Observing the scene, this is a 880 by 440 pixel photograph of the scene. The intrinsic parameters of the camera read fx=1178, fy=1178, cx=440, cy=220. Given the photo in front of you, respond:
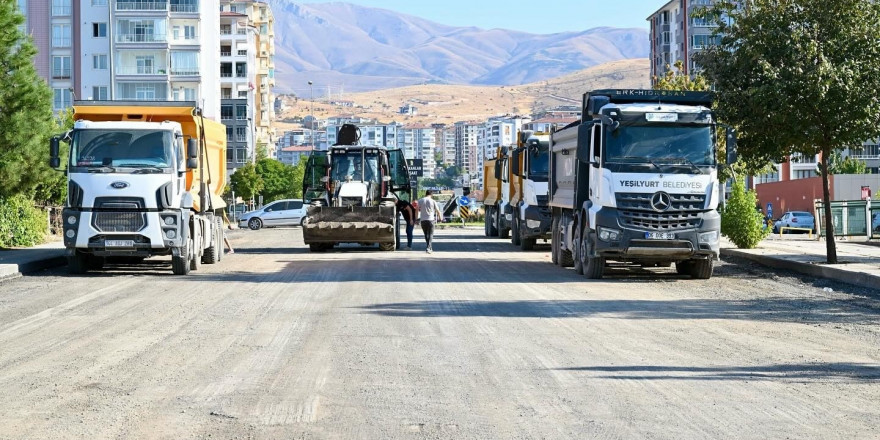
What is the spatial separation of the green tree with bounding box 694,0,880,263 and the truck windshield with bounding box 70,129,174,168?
11.2m

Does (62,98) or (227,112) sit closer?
(62,98)

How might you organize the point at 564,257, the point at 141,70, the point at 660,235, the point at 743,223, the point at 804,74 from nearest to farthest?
1. the point at 660,235
2. the point at 804,74
3. the point at 564,257
4. the point at 743,223
5. the point at 141,70

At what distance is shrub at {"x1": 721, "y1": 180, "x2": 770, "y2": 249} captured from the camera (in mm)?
30891

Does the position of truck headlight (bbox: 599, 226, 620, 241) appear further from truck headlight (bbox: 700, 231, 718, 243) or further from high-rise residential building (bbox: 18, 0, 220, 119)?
high-rise residential building (bbox: 18, 0, 220, 119)

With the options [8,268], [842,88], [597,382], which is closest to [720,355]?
[597,382]

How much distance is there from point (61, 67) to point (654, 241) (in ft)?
256

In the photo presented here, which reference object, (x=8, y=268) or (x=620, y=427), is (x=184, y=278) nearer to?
(x=8, y=268)

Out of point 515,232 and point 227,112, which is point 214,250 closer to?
point 515,232

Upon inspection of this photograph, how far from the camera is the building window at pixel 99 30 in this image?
90.2 m

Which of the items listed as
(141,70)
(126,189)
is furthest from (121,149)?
(141,70)

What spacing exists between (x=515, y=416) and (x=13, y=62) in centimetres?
2441

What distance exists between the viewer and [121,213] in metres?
22.9

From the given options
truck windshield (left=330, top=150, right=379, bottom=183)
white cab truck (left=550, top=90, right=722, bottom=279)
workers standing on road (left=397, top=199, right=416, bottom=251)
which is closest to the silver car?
workers standing on road (left=397, top=199, right=416, bottom=251)

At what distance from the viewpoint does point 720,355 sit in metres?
11.6
